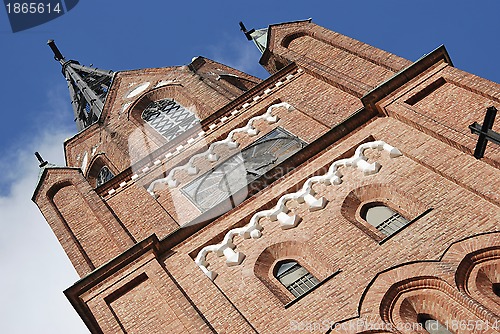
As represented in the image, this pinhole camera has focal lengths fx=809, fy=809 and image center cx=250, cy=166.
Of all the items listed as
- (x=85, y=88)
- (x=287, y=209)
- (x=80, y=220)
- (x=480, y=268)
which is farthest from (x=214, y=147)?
(x=85, y=88)

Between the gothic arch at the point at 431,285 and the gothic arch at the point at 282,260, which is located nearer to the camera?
the gothic arch at the point at 431,285

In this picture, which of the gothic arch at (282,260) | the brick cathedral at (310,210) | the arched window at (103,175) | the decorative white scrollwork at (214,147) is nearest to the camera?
the brick cathedral at (310,210)

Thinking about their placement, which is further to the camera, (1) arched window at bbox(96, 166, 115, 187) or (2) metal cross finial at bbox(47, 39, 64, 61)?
(2) metal cross finial at bbox(47, 39, 64, 61)

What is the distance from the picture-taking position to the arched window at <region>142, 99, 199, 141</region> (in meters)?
19.0

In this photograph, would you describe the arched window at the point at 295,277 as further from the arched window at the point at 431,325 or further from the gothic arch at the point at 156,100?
the gothic arch at the point at 156,100

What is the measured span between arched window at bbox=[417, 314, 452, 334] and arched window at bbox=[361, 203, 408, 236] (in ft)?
5.12

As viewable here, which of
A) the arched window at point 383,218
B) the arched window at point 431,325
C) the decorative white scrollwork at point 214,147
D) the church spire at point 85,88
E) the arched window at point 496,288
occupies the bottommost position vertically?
the arched window at point 496,288

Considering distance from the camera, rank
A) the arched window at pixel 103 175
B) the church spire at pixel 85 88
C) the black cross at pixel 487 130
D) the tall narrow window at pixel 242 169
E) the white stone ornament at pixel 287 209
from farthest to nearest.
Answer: the church spire at pixel 85 88 → the arched window at pixel 103 175 → the tall narrow window at pixel 242 169 → the white stone ornament at pixel 287 209 → the black cross at pixel 487 130

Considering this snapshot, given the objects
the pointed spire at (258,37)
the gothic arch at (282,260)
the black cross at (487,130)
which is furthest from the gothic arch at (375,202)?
the pointed spire at (258,37)

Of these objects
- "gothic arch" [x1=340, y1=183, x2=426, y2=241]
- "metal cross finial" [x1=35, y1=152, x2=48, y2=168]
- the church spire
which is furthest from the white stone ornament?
the church spire

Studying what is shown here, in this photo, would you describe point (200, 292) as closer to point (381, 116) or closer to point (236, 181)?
point (236, 181)

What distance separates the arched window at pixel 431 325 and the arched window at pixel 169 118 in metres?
9.50

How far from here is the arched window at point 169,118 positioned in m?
19.0

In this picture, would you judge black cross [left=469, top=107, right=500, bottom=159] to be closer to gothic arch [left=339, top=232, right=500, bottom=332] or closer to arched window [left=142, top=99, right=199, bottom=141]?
gothic arch [left=339, top=232, right=500, bottom=332]
